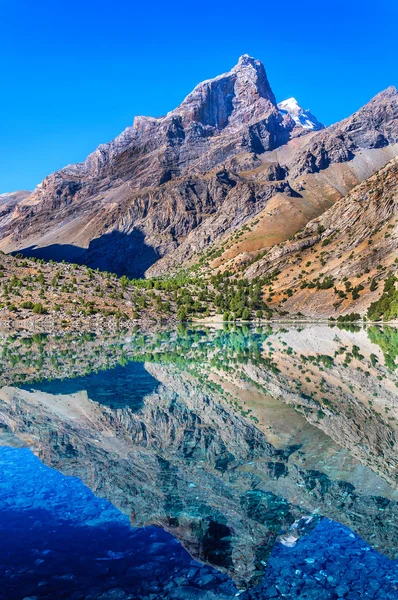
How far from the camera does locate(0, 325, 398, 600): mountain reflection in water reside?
1050 cm

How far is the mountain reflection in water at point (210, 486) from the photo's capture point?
1050cm

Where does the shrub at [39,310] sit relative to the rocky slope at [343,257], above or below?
below

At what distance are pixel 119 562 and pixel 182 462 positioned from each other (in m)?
6.17

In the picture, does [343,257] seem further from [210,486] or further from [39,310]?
[210,486]

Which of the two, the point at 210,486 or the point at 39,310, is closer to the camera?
the point at 210,486

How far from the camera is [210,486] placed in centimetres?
1502

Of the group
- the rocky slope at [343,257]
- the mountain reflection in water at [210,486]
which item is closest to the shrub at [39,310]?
the mountain reflection in water at [210,486]

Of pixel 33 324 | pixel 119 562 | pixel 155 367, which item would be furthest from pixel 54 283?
pixel 119 562

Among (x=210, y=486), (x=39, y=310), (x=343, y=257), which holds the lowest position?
(x=210, y=486)

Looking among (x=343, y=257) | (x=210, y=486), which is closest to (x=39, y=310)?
(x=210, y=486)

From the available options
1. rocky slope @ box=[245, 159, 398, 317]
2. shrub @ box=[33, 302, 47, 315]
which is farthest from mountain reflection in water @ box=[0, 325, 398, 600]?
rocky slope @ box=[245, 159, 398, 317]

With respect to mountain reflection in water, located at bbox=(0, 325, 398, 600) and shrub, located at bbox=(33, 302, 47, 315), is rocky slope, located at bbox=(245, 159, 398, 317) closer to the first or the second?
shrub, located at bbox=(33, 302, 47, 315)

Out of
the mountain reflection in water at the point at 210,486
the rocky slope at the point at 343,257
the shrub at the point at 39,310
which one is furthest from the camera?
the rocky slope at the point at 343,257

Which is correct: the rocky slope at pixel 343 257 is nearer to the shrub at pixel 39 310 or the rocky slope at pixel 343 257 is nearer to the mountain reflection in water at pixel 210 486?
the shrub at pixel 39 310
